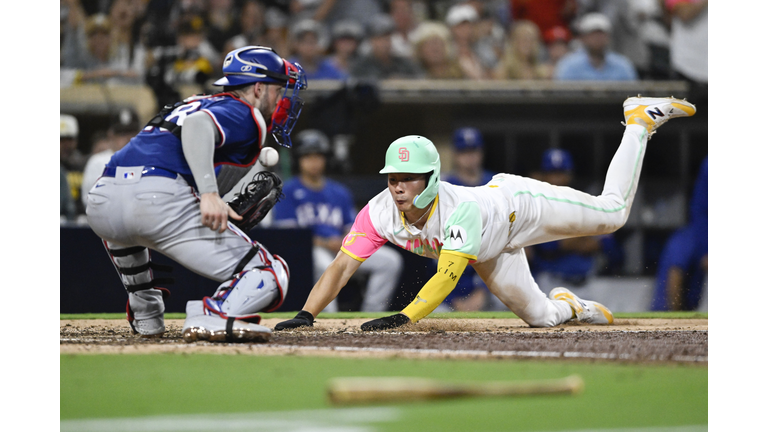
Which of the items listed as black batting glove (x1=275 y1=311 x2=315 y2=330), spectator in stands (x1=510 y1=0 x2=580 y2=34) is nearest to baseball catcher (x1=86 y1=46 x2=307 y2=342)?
black batting glove (x1=275 y1=311 x2=315 y2=330)

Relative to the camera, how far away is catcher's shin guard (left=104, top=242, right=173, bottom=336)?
4.36m

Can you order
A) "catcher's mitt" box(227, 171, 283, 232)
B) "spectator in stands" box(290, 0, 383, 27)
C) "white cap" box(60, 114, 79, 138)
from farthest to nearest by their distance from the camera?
"spectator in stands" box(290, 0, 383, 27)
"white cap" box(60, 114, 79, 138)
"catcher's mitt" box(227, 171, 283, 232)

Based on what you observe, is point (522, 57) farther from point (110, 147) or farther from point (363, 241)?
point (363, 241)

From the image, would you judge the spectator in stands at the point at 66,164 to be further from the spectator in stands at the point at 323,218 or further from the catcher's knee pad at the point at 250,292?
the catcher's knee pad at the point at 250,292

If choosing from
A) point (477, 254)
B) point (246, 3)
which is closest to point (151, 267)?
point (477, 254)

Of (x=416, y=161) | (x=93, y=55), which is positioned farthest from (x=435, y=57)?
(x=416, y=161)

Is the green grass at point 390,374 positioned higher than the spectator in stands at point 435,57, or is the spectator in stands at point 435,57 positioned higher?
Result: the spectator in stands at point 435,57

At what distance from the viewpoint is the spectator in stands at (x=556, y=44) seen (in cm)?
1084

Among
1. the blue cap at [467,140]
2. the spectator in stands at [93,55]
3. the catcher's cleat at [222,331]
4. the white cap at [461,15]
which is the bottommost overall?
the catcher's cleat at [222,331]

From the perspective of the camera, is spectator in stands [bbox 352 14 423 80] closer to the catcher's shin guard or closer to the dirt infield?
the dirt infield

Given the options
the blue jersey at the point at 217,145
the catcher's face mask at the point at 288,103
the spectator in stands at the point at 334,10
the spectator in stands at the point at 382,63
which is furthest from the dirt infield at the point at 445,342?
the spectator in stands at the point at 334,10

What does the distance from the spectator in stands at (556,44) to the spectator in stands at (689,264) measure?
8.96ft

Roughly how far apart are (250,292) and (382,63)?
6.85 meters

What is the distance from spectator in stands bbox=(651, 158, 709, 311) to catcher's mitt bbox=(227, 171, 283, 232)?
560 centimetres
